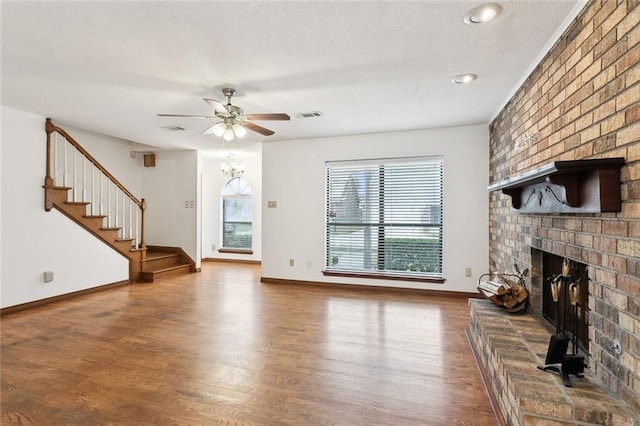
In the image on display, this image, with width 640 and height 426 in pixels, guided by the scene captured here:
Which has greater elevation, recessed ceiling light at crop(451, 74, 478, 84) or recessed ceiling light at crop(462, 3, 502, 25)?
recessed ceiling light at crop(451, 74, 478, 84)

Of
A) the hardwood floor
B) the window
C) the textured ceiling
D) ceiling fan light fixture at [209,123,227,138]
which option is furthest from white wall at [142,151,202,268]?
ceiling fan light fixture at [209,123,227,138]

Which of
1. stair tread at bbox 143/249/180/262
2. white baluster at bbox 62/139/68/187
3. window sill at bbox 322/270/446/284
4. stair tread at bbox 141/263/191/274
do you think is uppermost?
white baluster at bbox 62/139/68/187

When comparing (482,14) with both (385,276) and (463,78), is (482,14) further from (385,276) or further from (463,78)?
(385,276)

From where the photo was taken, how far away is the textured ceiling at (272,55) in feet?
6.79

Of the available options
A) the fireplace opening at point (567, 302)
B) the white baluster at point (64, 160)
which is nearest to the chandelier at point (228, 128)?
the fireplace opening at point (567, 302)

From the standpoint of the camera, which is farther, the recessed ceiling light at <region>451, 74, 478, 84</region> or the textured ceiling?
the recessed ceiling light at <region>451, 74, 478, 84</region>

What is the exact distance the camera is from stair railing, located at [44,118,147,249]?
4766mm

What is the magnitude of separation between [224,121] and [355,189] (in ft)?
8.80

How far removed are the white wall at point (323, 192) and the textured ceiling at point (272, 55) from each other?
79 centimetres

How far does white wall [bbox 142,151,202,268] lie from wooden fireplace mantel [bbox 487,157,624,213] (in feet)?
19.7

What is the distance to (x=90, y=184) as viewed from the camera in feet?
19.3

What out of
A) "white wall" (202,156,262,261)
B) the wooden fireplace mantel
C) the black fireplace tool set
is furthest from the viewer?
"white wall" (202,156,262,261)

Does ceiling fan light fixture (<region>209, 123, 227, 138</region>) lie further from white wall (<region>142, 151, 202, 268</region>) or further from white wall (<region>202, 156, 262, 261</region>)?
white wall (<region>202, 156, 262, 261</region>)

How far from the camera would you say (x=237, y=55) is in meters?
2.60
